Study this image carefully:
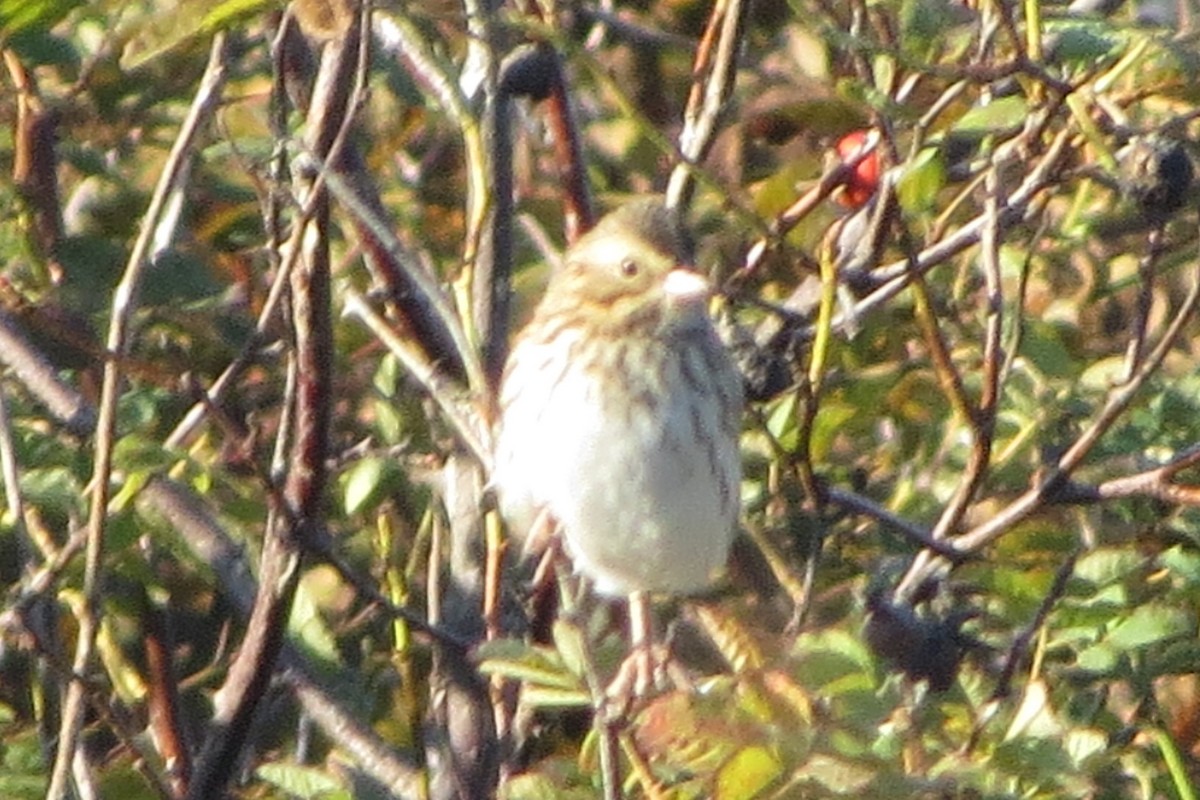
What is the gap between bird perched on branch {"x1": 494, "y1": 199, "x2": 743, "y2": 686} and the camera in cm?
435

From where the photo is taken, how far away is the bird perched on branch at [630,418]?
4.35m

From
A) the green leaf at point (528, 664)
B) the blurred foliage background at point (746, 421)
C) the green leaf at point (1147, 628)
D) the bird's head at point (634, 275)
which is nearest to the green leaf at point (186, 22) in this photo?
the blurred foliage background at point (746, 421)

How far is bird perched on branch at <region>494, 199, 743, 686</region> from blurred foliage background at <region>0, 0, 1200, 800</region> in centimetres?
9

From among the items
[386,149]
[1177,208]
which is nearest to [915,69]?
[1177,208]

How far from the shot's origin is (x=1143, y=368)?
153 inches

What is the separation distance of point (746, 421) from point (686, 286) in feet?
1.13

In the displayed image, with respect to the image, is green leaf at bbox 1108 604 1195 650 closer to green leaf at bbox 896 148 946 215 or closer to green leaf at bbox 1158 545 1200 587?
green leaf at bbox 1158 545 1200 587

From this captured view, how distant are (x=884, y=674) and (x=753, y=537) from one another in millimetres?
891

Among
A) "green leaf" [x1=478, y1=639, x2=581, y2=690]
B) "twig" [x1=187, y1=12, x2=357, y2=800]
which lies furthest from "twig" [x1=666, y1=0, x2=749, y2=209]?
"green leaf" [x1=478, y1=639, x2=581, y2=690]

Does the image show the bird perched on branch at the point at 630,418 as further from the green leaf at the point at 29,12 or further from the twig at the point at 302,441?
the green leaf at the point at 29,12

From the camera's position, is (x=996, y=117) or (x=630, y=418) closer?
(x=996, y=117)

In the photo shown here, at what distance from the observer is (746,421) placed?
463 centimetres

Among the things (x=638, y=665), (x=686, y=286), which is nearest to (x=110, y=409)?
(x=638, y=665)

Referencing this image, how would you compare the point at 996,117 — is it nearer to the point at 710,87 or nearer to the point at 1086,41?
the point at 1086,41
